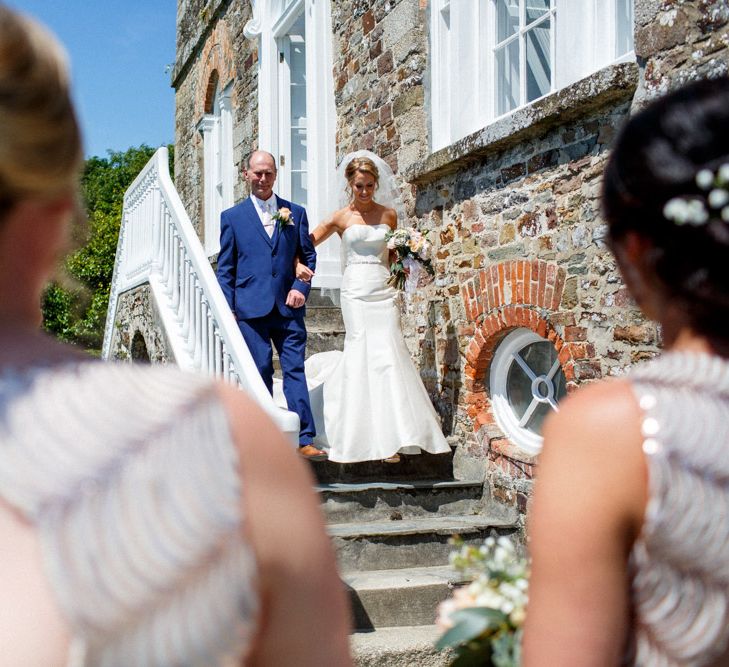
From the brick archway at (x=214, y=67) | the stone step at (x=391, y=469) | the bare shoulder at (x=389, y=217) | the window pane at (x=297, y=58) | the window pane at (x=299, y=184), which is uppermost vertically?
the brick archway at (x=214, y=67)

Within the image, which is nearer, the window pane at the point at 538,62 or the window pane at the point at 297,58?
the window pane at the point at 538,62

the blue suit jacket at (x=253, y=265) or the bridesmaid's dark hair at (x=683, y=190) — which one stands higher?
the blue suit jacket at (x=253, y=265)

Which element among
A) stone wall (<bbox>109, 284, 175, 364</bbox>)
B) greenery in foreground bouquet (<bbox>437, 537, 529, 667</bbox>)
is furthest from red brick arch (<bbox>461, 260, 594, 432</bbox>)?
greenery in foreground bouquet (<bbox>437, 537, 529, 667</bbox>)

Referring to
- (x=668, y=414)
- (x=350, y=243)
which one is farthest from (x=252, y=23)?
(x=668, y=414)

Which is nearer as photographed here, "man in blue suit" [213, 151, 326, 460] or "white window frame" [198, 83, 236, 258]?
"man in blue suit" [213, 151, 326, 460]

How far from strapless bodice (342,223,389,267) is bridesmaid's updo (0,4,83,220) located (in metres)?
5.43

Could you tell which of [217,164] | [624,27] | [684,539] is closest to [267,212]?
[624,27]

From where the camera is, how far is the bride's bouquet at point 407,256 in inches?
239

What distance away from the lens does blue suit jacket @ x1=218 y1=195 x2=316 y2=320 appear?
19.3ft

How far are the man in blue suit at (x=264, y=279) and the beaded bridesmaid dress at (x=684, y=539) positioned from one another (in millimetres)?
4824

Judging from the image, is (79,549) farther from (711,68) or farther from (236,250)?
(236,250)

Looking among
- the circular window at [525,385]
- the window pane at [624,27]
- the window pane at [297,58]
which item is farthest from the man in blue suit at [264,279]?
the window pane at [297,58]

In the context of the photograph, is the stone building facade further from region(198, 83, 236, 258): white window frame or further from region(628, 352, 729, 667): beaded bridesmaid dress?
region(198, 83, 236, 258): white window frame

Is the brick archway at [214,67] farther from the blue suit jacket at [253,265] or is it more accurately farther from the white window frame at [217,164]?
the blue suit jacket at [253,265]
